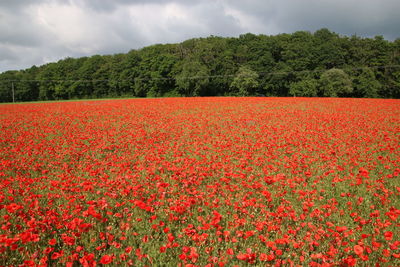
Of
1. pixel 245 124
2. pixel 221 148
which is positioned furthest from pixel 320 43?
pixel 221 148

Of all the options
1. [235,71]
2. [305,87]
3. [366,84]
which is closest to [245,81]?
[235,71]

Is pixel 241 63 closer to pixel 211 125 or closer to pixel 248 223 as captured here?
pixel 211 125

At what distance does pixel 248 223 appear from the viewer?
4719mm

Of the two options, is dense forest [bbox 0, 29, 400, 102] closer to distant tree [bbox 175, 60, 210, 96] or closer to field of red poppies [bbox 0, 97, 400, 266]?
distant tree [bbox 175, 60, 210, 96]

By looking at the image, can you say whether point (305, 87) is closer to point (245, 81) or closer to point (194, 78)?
point (245, 81)

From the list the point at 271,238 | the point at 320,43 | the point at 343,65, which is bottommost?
the point at 271,238

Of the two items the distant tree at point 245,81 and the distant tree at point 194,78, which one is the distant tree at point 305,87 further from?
the distant tree at point 194,78

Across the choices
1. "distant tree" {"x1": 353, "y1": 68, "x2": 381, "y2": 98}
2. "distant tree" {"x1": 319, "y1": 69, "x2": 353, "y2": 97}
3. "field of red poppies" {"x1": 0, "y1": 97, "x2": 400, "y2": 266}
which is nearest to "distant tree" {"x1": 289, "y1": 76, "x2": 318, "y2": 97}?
"distant tree" {"x1": 319, "y1": 69, "x2": 353, "y2": 97}

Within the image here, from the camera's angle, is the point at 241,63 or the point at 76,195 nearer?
the point at 76,195

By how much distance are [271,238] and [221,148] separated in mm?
6012

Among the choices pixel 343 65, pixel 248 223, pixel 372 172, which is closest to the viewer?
pixel 248 223

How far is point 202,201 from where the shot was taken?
567cm

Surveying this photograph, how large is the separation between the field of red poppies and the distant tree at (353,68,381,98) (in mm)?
54303

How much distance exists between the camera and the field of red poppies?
12.5 feet
